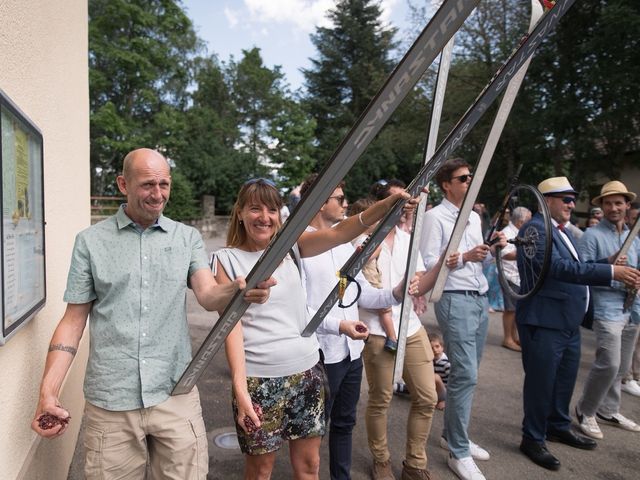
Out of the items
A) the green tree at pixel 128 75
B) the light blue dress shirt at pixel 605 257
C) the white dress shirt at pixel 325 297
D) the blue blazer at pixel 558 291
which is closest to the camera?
the white dress shirt at pixel 325 297

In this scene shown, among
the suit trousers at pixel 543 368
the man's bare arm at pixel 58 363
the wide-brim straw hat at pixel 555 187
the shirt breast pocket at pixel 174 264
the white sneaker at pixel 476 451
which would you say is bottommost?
the white sneaker at pixel 476 451

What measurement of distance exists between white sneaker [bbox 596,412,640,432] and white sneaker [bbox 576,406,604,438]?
0.28 m

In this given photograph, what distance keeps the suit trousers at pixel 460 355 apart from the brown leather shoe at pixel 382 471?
48cm

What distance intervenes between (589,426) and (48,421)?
4.10 metres

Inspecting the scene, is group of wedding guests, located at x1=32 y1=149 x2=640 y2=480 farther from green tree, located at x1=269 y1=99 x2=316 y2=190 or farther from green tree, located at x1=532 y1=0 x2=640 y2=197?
green tree, located at x1=269 y1=99 x2=316 y2=190

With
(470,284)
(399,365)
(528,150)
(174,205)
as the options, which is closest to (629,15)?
(528,150)

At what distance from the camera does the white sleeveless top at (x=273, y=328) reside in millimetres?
2211

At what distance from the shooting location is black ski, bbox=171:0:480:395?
1.17 meters

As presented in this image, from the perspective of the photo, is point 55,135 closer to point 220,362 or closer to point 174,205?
point 220,362

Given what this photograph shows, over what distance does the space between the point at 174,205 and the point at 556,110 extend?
627 inches

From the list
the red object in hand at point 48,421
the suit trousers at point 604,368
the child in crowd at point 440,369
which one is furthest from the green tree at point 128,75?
the red object in hand at point 48,421

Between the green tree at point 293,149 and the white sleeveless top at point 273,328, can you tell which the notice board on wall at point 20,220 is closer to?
the white sleeveless top at point 273,328

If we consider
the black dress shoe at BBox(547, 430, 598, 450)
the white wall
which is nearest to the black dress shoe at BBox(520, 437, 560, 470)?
the black dress shoe at BBox(547, 430, 598, 450)

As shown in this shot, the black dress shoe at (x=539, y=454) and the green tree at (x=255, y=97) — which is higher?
the green tree at (x=255, y=97)
